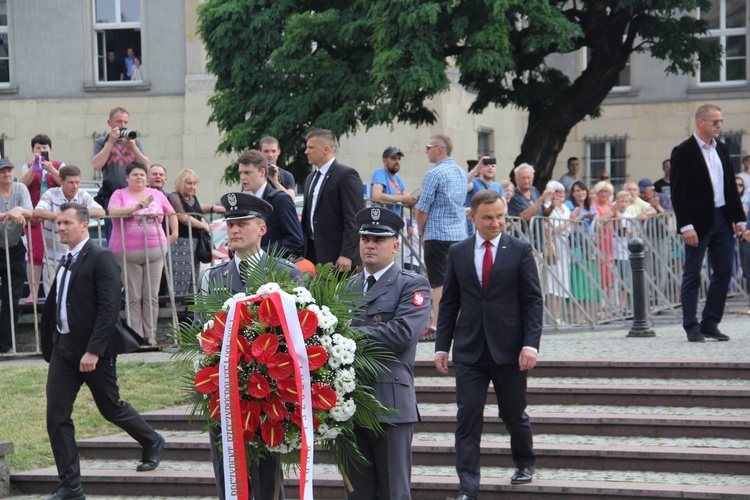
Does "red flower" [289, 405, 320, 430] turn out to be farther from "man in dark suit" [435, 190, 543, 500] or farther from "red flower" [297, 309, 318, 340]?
"man in dark suit" [435, 190, 543, 500]

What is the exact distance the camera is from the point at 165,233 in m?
13.2

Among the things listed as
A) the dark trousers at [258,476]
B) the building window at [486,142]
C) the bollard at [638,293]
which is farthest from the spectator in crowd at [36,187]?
the building window at [486,142]

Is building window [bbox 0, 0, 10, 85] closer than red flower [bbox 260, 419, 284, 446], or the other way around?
red flower [bbox 260, 419, 284, 446]

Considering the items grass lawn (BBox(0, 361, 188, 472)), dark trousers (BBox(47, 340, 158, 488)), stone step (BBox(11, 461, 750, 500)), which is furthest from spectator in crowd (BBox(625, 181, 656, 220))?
dark trousers (BBox(47, 340, 158, 488))

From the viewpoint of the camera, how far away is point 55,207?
43.5 ft

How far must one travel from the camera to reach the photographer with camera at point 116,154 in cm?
1356

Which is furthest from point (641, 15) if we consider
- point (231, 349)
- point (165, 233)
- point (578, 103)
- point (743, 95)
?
point (231, 349)

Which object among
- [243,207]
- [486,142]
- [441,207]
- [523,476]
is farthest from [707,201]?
[486,142]

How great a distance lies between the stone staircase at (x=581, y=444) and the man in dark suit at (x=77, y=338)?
→ 65 cm

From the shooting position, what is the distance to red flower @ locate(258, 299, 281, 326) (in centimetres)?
596

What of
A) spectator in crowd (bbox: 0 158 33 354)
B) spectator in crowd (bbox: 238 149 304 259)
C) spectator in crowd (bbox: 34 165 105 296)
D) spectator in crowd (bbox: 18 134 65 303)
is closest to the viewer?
spectator in crowd (bbox: 238 149 304 259)

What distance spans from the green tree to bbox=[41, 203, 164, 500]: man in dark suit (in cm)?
1390

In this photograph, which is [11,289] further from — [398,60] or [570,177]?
[398,60]

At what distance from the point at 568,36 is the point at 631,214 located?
6731mm
